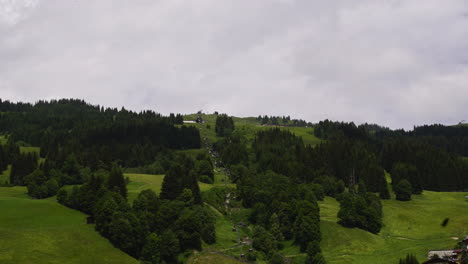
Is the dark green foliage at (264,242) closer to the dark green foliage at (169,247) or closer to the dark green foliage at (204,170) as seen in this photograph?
the dark green foliage at (169,247)

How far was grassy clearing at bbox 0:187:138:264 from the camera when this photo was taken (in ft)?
258

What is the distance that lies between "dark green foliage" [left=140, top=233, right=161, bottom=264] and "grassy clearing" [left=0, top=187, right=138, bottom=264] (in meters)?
2.80

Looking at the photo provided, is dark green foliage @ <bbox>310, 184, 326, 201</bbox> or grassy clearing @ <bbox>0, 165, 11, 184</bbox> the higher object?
grassy clearing @ <bbox>0, 165, 11, 184</bbox>

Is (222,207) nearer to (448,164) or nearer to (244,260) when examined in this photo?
(244,260)

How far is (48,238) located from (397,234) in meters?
98.9

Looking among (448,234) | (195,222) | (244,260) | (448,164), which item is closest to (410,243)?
(448,234)

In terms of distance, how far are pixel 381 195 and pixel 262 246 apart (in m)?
75.1

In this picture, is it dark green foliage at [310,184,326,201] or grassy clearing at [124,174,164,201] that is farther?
dark green foliage at [310,184,326,201]

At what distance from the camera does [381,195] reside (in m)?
165

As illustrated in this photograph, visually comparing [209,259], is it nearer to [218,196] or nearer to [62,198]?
[218,196]

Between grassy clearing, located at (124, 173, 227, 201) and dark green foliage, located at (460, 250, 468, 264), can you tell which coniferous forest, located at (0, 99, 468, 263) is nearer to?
grassy clearing, located at (124, 173, 227, 201)

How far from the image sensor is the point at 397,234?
405 feet

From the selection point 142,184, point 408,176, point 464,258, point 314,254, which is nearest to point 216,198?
point 142,184

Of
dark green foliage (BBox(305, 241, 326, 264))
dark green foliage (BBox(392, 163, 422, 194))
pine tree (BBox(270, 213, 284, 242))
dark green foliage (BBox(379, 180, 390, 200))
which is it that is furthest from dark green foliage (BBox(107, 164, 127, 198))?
dark green foliage (BBox(392, 163, 422, 194))
